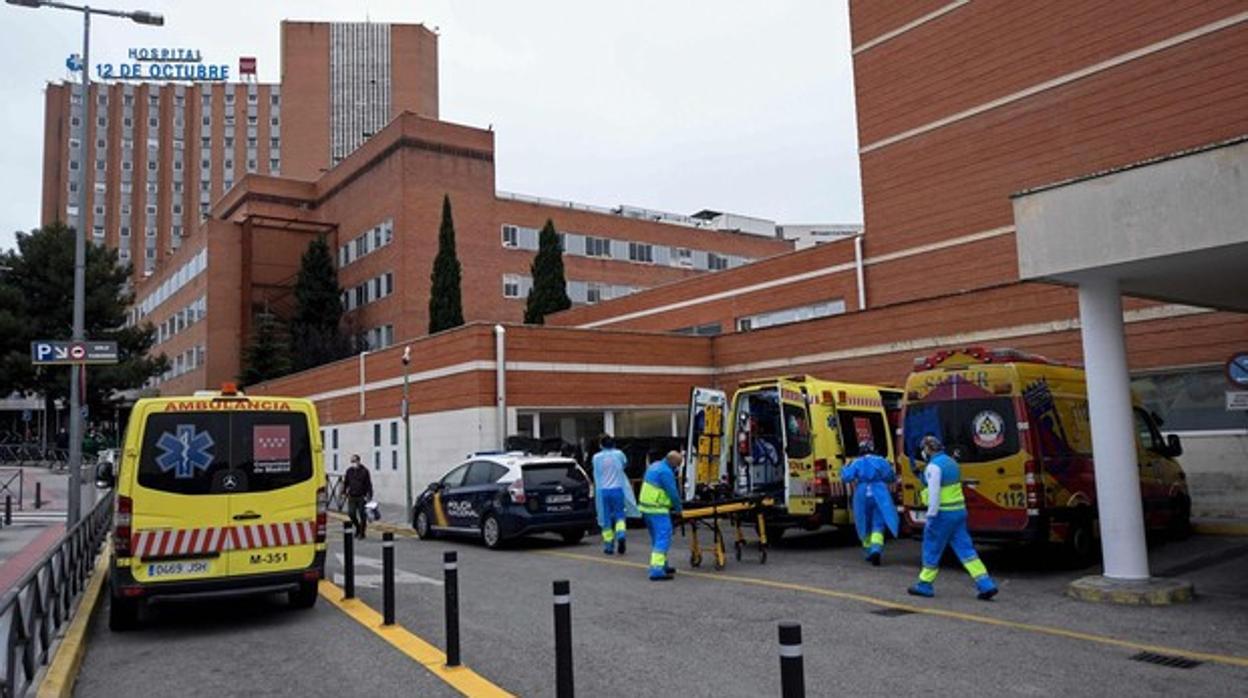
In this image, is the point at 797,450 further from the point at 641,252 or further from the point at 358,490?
the point at 641,252

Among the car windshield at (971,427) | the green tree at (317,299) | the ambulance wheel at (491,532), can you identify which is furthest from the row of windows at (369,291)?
the car windshield at (971,427)

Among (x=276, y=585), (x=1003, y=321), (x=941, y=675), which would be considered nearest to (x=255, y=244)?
(x=1003, y=321)

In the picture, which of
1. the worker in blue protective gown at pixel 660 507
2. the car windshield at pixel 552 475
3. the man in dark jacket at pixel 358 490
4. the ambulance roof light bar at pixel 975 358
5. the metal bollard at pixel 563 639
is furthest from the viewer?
the man in dark jacket at pixel 358 490

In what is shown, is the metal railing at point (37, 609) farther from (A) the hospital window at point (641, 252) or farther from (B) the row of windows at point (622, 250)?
(A) the hospital window at point (641, 252)

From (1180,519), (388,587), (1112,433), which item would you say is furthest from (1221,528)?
(388,587)

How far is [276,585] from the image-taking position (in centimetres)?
934

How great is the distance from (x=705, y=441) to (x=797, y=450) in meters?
2.23

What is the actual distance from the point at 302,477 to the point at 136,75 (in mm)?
123615

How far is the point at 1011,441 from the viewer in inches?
451

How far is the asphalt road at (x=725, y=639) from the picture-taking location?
22.0 feet

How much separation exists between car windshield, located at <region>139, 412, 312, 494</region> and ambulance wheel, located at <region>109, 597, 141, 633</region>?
3.99 feet

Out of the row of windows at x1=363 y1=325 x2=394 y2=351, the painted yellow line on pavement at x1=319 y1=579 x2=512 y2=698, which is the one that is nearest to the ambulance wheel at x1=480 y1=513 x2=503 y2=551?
the painted yellow line on pavement at x1=319 y1=579 x2=512 y2=698

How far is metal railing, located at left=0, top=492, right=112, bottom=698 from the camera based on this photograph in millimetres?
5773

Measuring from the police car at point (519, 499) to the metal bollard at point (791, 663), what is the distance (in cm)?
1212
